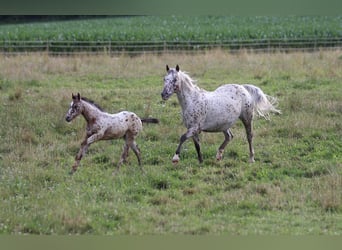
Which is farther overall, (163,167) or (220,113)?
(220,113)

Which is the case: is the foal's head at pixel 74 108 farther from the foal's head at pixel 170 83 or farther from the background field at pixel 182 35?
the background field at pixel 182 35

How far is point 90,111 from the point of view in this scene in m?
8.34

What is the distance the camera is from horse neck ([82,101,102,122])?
8273 millimetres

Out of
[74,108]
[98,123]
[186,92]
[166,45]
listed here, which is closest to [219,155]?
[186,92]

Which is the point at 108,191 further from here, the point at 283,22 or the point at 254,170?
the point at 283,22

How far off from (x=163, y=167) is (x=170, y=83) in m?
1.31

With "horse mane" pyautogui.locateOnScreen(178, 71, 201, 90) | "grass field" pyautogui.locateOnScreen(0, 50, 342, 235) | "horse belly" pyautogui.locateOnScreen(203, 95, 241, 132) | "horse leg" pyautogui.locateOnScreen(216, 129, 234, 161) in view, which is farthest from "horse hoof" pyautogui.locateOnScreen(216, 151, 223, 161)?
"horse mane" pyautogui.locateOnScreen(178, 71, 201, 90)

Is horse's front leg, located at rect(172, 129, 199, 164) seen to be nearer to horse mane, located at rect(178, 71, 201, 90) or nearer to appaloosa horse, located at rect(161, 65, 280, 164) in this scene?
appaloosa horse, located at rect(161, 65, 280, 164)

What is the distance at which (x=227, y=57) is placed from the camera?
1962cm

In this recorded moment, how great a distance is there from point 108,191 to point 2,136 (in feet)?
12.7

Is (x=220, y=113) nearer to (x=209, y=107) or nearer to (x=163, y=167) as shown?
(x=209, y=107)

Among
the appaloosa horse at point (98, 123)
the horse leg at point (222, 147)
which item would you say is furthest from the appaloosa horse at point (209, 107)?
the appaloosa horse at point (98, 123)

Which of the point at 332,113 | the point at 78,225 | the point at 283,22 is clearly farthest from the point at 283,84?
the point at 283,22

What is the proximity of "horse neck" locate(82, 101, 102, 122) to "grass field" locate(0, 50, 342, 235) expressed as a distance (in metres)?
0.85
